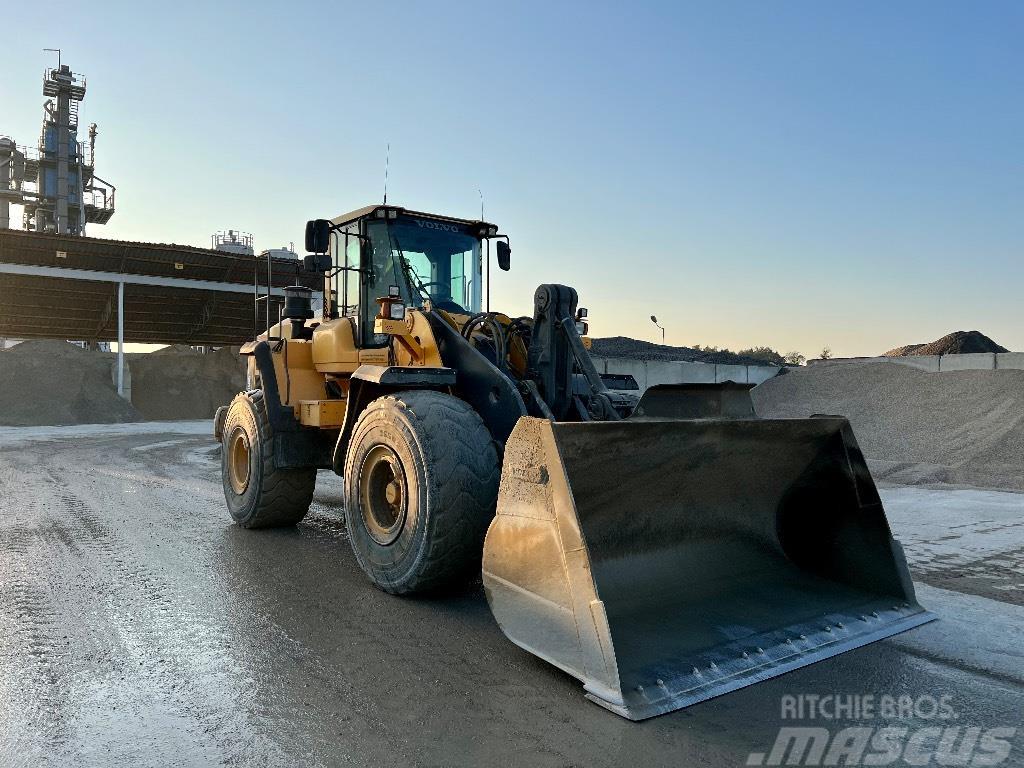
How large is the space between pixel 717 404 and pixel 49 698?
11.8 feet

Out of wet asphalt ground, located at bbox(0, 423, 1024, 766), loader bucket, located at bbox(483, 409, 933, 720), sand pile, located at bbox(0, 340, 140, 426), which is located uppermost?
sand pile, located at bbox(0, 340, 140, 426)

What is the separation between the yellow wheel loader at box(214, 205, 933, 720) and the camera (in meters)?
3.40

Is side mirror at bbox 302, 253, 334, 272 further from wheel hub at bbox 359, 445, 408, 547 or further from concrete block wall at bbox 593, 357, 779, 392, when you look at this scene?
concrete block wall at bbox 593, 357, 779, 392

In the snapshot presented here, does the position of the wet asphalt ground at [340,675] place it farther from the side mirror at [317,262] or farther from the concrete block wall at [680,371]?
the concrete block wall at [680,371]

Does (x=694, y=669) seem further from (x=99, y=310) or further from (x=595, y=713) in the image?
(x=99, y=310)

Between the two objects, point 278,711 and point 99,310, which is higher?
point 99,310

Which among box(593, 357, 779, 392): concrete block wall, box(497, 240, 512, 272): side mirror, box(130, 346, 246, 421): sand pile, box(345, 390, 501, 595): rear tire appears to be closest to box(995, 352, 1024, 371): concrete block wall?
box(593, 357, 779, 392): concrete block wall

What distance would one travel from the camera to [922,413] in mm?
16047

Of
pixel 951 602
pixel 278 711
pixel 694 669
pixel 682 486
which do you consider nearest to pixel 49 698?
pixel 278 711

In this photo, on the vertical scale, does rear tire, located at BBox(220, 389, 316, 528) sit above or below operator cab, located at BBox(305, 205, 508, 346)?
below

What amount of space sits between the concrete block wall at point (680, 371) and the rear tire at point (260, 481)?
13908 mm

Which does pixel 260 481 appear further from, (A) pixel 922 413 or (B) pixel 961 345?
(B) pixel 961 345

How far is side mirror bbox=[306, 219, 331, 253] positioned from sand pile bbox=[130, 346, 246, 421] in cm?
2739

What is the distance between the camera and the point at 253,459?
22.2 ft
